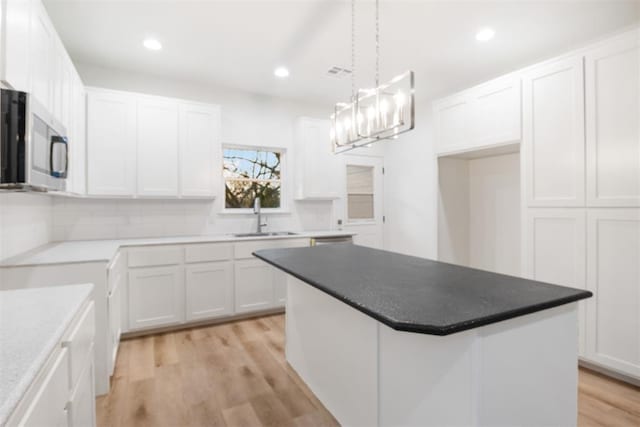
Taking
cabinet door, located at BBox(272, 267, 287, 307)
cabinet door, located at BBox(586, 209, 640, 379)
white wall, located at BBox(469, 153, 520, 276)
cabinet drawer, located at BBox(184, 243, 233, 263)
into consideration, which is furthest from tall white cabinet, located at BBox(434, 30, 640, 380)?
cabinet drawer, located at BBox(184, 243, 233, 263)

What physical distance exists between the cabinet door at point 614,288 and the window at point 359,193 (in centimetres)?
310

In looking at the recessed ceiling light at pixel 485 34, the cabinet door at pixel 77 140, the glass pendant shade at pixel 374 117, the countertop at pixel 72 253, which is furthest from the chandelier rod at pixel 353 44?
the cabinet door at pixel 77 140

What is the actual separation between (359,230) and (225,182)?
85.9 inches

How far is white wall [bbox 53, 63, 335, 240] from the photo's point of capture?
3.45m

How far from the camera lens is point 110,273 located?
95.4 inches

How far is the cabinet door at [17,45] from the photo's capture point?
151 centimetres

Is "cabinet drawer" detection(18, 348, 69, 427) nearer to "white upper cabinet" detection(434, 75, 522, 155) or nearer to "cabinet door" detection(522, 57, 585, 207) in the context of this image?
"cabinet door" detection(522, 57, 585, 207)

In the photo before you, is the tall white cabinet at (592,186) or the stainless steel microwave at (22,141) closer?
the stainless steel microwave at (22,141)

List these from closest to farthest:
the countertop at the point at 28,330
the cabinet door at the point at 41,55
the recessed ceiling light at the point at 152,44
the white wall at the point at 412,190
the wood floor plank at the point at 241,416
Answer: the countertop at the point at 28,330
the cabinet door at the point at 41,55
the wood floor plank at the point at 241,416
the recessed ceiling light at the point at 152,44
the white wall at the point at 412,190

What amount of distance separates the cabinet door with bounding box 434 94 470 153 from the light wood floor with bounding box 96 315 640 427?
2294 millimetres

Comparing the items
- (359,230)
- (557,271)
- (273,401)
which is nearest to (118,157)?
(273,401)

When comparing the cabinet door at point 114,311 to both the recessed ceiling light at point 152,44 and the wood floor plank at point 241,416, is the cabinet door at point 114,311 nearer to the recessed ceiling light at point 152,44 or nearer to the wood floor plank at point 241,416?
the wood floor plank at point 241,416

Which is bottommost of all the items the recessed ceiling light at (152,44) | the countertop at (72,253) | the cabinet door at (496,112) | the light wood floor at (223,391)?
the light wood floor at (223,391)

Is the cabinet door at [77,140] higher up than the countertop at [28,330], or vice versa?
the cabinet door at [77,140]
